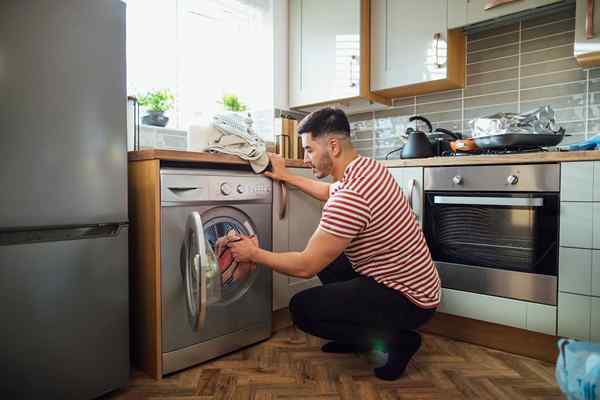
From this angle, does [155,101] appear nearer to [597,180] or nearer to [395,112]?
[395,112]

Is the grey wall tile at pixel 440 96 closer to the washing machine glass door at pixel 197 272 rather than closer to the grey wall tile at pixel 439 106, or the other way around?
the grey wall tile at pixel 439 106

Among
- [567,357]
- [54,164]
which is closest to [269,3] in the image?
[54,164]

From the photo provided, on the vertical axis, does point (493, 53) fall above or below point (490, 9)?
below

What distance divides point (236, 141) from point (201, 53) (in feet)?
3.95

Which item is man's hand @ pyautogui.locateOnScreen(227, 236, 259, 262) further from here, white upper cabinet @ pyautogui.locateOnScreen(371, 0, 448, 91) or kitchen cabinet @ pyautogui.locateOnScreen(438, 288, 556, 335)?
white upper cabinet @ pyautogui.locateOnScreen(371, 0, 448, 91)

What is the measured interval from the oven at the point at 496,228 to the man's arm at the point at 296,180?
21.1 inches

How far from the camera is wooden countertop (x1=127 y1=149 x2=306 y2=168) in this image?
5.17ft

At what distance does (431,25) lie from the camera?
241 centimetres

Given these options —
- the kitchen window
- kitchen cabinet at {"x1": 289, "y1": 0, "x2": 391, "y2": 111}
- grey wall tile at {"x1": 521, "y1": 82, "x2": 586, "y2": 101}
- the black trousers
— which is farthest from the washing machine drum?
grey wall tile at {"x1": 521, "y1": 82, "x2": 586, "y2": 101}

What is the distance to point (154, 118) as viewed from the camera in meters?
2.33

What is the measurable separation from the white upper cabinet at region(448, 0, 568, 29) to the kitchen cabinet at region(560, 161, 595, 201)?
2.92 ft

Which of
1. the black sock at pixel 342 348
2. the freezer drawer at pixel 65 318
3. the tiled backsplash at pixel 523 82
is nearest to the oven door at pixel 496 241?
the black sock at pixel 342 348

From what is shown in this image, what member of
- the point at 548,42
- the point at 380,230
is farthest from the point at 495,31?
the point at 380,230

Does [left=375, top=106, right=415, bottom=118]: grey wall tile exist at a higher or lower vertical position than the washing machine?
higher
